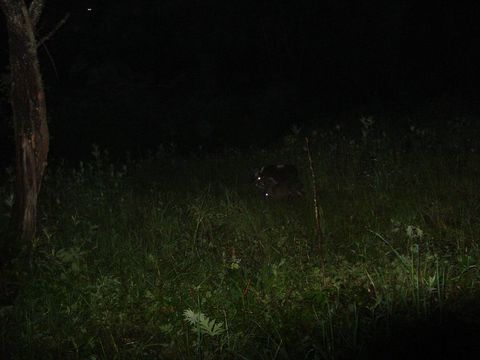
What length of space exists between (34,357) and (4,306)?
2.89 ft

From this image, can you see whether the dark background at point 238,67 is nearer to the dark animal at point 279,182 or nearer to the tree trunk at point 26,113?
the dark animal at point 279,182

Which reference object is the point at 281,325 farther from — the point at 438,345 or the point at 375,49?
the point at 375,49

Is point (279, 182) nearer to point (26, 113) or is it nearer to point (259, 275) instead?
point (259, 275)

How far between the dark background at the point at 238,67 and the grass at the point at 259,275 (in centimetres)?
823

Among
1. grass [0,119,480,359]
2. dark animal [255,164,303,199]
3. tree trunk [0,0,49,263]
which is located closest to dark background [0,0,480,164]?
dark animal [255,164,303,199]

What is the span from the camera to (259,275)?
493cm

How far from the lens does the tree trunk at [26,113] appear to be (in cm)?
580

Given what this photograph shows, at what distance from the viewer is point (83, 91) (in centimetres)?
2145

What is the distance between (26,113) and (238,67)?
20.2 m

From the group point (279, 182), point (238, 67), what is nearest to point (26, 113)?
point (279, 182)

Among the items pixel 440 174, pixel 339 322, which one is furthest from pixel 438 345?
pixel 440 174

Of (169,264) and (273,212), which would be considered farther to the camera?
(273,212)

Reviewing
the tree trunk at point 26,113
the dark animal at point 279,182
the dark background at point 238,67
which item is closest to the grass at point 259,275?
the dark animal at point 279,182

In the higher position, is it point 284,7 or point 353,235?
point 284,7
